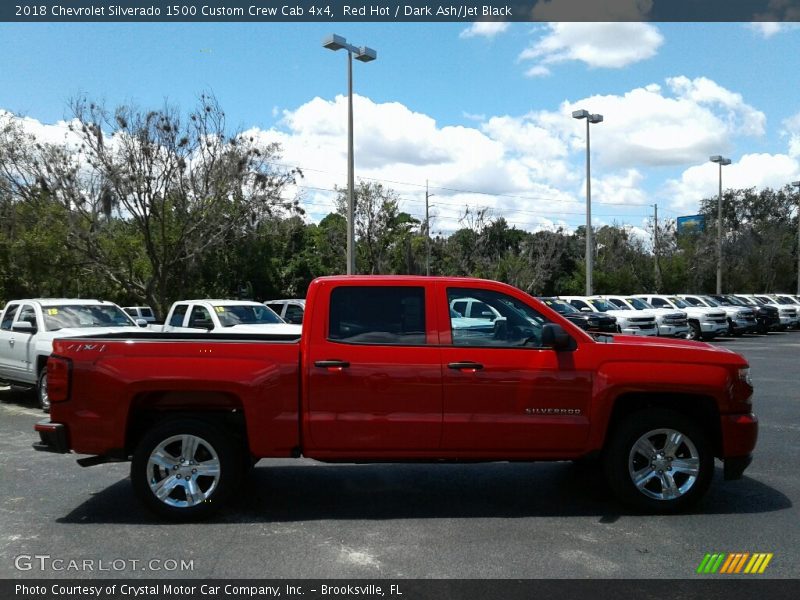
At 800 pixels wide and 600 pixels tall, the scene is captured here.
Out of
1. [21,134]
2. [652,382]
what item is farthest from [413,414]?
[21,134]

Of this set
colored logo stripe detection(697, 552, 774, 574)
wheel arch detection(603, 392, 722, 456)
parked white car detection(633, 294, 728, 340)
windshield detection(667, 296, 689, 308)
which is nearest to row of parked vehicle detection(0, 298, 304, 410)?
wheel arch detection(603, 392, 722, 456)

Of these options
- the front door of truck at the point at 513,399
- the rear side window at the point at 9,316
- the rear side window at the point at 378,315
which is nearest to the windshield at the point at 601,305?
the rear side window at the point at 9,316

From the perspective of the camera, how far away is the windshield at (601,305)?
2625cm

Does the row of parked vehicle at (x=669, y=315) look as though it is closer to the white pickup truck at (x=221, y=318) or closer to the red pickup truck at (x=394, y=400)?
the white pickup truck at (x=221, y=318)

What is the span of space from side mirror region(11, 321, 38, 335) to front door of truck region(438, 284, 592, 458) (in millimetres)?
8201

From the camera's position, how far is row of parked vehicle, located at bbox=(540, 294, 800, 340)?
81.7 feet

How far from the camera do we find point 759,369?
55.2ft

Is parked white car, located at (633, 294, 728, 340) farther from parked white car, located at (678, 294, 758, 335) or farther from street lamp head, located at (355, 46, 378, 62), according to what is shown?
street lamp head, located at (355, 46, 378, 62)

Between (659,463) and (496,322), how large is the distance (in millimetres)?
1713

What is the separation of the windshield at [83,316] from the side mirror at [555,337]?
345 inches

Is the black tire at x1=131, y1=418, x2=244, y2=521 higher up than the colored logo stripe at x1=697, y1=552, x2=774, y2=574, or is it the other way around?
the black tire at x1=131, y1=418, x2=244, y2=521

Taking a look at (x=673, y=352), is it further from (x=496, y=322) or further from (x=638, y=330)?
(x=638, y=330)

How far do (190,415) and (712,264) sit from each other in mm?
47188
